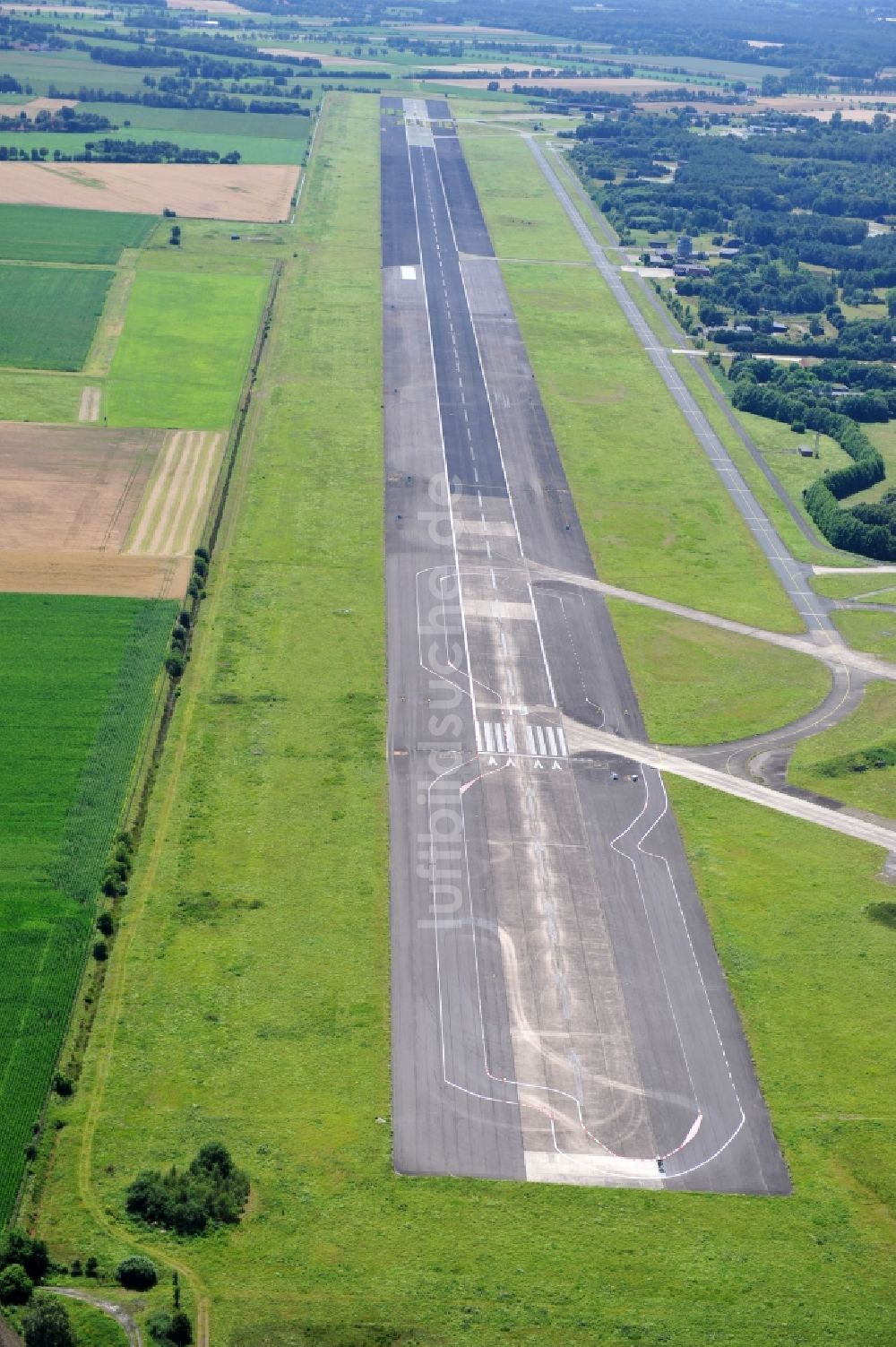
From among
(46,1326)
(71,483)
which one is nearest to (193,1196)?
(46,1326)

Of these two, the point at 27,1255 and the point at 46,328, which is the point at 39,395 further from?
the point at 27,1255

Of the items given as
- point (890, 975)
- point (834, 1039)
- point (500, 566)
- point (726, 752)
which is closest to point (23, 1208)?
point (834, 1039)

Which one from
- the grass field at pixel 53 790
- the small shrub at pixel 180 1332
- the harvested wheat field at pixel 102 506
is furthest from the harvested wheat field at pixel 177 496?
the small shrub at pixel 180 1332

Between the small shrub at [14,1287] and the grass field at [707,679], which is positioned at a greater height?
the grass field at [707,679]

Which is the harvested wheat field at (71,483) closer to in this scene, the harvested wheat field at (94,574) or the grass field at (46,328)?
the harvested wheat field at (94,574)

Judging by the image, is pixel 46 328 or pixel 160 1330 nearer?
pixel 160 1330

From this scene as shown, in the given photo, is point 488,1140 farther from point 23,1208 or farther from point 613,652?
point 613,652
